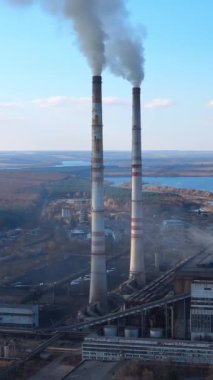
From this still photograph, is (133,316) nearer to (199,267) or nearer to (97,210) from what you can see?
(199,267)

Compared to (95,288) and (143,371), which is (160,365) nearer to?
(143,371)

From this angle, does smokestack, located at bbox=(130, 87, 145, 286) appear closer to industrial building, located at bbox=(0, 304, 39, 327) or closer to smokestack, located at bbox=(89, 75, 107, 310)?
smokestack, located at bbox=(89, 75, 107, 310)

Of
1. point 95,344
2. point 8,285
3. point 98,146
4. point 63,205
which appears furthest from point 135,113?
point 63,205

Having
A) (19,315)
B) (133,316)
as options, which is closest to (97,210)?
(133,316)

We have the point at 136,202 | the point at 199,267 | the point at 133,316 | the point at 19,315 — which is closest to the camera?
the point at 133,316

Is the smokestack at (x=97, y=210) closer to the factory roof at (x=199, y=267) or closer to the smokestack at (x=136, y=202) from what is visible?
the factory roof at (x=199, y=267)

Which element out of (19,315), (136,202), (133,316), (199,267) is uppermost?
(136,202)

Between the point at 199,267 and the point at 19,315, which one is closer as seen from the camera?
the point at 199,267
